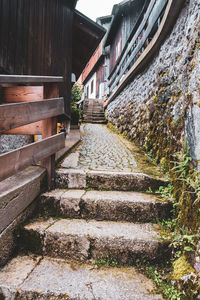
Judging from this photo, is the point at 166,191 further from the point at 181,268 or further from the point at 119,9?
the point at 119,9

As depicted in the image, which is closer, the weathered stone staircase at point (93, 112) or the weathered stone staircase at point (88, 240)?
the weathered stone staircase at point (88, 240)

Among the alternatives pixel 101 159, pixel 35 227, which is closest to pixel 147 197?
pixel 35 227

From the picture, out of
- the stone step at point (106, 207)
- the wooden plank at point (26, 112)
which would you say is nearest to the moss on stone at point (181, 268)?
the stone step at point (106, 207)

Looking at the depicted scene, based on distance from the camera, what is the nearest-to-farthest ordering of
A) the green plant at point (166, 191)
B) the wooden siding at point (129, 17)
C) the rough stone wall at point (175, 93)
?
the rough stone wall at point (175, 93)
the green plant at point (166, 191)
the wooden siding at point (129, 17)

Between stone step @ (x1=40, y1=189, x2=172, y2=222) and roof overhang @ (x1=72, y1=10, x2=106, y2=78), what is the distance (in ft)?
17.4

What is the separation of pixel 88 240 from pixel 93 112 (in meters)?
11.2

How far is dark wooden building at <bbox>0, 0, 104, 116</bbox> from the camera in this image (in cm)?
290

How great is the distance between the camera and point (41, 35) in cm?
384

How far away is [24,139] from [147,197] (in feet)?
8.98

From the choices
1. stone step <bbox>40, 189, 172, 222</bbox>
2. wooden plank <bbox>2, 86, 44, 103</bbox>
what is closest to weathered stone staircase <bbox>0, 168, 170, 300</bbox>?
stone step <bbox>40, 189, 172, 222</bbox>

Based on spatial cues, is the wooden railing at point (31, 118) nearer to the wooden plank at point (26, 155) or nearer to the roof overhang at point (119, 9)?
the wooden plank at point (26, 155)

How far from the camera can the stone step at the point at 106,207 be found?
6.61ft

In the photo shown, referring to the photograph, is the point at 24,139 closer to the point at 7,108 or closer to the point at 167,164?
the point at 7,108

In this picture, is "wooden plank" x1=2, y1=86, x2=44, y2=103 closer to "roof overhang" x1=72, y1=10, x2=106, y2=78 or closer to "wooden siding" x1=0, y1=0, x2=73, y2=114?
"wooden siding" x1=0, y1=0, x2=73, y2=114
